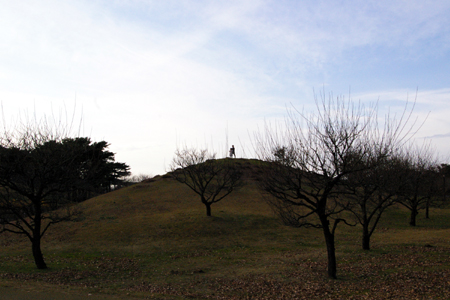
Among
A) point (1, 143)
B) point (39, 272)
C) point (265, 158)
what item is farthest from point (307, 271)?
point (1, 143)

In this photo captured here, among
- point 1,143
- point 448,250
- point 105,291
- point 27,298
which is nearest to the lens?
point 27,298

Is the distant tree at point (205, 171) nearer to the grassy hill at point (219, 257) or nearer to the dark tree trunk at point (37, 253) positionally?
the grassy hill at point (219, 257)

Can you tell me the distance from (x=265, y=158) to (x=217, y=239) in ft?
47.9

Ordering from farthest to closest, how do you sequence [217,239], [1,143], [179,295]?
[217,239] < [1,143] < [179,295]

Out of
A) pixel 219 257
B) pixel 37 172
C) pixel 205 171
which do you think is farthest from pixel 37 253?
pixel 205 171

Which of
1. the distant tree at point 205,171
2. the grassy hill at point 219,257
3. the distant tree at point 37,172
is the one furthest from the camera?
the distant tree at point 205,171

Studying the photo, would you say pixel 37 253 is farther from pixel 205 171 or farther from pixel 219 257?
pixel 205 171

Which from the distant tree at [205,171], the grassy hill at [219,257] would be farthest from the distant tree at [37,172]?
the distant tree at [205,171]

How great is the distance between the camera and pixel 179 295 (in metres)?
11.9

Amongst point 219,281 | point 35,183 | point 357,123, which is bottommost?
point 219,281

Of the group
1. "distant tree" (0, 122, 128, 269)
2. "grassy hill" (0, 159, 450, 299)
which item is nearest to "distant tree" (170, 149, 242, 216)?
"grassy hill" (0, 159, 450, 299)

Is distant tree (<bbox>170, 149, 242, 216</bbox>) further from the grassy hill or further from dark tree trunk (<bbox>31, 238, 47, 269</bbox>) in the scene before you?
dark tree trunk (<bbox>31, 238, 47, 269</bbox>)

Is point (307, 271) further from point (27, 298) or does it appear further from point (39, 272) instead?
point (39, 272)

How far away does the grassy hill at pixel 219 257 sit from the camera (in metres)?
12.8
